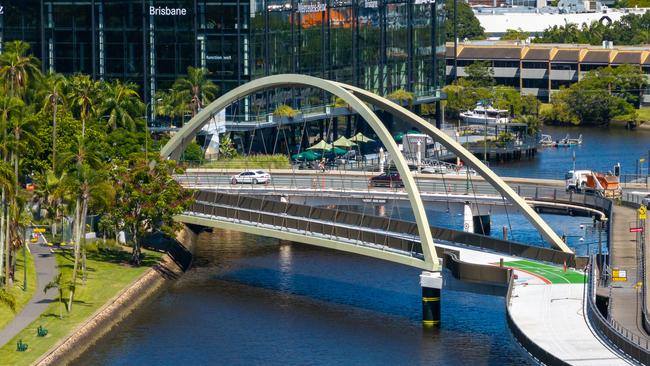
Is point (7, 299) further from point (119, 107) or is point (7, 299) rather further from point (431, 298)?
point (119, 107)

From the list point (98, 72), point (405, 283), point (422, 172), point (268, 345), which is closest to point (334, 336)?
point (268, 345)

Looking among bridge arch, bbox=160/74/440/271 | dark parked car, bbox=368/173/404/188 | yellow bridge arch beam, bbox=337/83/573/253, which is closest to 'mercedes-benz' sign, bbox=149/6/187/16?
dark parked car, bbox=368/173/404/188

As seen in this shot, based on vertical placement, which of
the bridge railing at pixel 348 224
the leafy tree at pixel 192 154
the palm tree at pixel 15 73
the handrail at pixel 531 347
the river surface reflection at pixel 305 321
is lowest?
the river surface reflection at pixel 305 321

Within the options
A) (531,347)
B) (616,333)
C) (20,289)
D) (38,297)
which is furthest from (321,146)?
(616,333)

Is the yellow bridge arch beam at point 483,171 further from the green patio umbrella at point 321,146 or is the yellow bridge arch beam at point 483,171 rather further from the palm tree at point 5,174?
the green patio umbrella at point 321,146

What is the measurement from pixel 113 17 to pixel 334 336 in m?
85.9

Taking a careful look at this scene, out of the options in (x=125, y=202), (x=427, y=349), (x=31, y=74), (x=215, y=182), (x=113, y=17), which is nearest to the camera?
(x=427, y=349)

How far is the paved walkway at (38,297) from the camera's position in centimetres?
11662

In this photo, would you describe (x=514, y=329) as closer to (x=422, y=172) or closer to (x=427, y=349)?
(x=427, y=349)

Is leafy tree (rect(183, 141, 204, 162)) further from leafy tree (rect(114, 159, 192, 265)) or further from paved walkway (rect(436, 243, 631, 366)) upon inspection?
paved walkway (rect(436, 243, 631, 366))

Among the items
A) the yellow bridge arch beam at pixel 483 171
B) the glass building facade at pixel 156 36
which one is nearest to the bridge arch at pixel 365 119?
the yellow bridge arch beam at pixel 483 171

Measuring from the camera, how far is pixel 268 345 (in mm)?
117938

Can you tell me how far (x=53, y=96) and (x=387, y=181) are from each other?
32923 mm

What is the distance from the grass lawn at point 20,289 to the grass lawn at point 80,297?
77.0 inches
